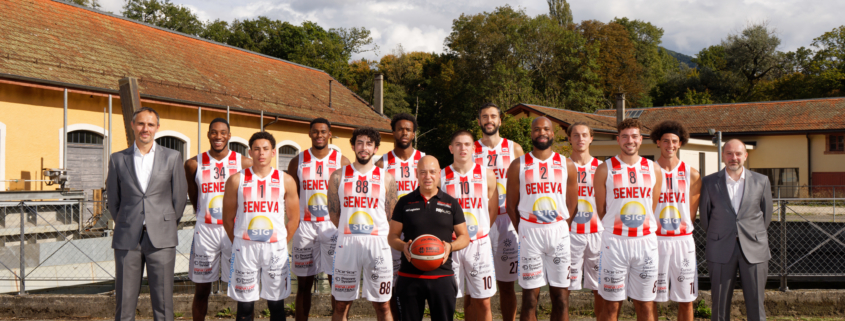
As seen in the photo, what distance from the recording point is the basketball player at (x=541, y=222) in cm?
553

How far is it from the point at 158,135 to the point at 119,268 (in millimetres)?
14016

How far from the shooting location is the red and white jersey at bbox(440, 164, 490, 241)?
538 cm

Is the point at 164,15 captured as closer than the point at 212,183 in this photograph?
No

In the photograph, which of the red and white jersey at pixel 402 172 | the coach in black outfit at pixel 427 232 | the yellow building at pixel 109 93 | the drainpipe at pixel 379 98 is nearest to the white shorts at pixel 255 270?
the coach in black outfit at pixel 427 232

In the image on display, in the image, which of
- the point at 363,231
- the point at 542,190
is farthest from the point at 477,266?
the point at 363,231

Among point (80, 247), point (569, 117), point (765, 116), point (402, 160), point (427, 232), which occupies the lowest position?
point (80, 247)

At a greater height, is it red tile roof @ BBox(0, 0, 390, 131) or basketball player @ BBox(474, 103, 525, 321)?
red tile roof @ BBox(0, 0, 390, 131)

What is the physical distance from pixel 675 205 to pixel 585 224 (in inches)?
34.8

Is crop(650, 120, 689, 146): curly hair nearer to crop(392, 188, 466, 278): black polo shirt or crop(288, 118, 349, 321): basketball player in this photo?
crop(392, 188, 466, 278): black polo shirt

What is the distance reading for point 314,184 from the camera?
19.8 ft

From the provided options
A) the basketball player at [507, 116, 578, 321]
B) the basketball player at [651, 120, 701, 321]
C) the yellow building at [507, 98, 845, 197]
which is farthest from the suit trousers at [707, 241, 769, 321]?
the yellow building at [507, 98, 845, 197]

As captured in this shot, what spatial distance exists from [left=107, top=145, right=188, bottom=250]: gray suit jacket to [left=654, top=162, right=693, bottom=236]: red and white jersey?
449cm

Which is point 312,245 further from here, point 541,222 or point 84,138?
point 84,138

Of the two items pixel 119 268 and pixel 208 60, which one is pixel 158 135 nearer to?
pixel 208 60
